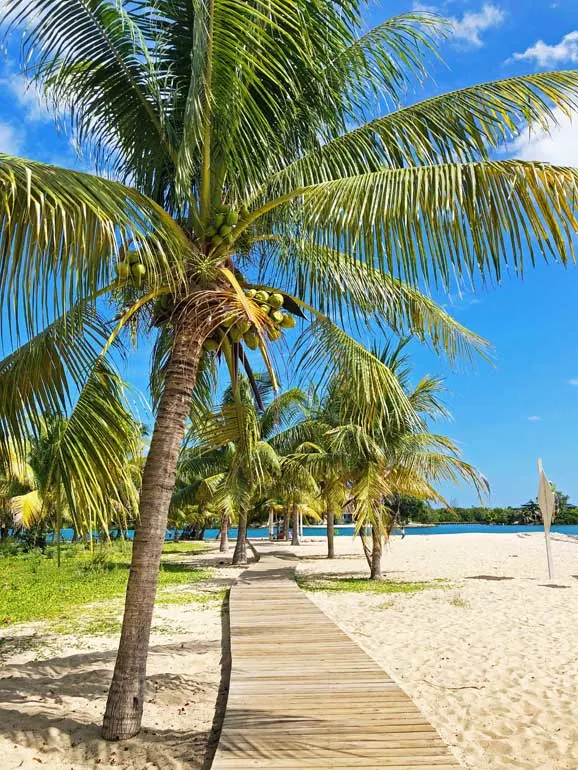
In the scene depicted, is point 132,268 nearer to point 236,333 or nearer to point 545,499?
point 236,333

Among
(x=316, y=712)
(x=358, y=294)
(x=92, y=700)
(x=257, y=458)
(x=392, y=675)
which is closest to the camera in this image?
(x=316, y=712)

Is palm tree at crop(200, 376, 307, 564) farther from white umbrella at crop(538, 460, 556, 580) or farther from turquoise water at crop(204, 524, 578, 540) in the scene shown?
turquoise water at crop(204, 524, 578, 540)

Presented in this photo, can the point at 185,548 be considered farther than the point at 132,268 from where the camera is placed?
Yes

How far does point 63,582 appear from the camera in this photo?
15.5 metres

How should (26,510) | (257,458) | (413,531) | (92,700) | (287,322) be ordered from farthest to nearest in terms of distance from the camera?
1. (413,531)
2. (26,510)
3. (257,458)
4. (92,700)
5. (287,322)

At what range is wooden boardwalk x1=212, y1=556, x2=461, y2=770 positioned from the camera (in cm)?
390

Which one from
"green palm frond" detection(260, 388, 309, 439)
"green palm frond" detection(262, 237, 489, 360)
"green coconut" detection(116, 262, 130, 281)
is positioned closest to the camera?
"green coconut" detection(116, 262, 130, 281)

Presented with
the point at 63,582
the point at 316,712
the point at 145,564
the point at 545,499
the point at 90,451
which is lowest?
the point at 63,582

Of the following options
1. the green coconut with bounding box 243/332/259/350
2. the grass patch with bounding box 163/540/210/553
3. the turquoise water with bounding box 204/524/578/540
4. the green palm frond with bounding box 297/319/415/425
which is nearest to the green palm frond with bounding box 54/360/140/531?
the green coconut with bounding box 243/332/259/350

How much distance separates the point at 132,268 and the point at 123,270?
15 cm

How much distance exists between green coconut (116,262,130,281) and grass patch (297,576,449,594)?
420 inches

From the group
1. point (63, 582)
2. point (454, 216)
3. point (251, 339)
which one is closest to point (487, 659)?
point (251, 339)

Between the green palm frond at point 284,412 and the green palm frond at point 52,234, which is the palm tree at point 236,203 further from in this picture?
the green palm frond at point 284,412

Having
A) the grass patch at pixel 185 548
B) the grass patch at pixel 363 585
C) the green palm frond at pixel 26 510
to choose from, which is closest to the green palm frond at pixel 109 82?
the grass patch at pixel 363 585
